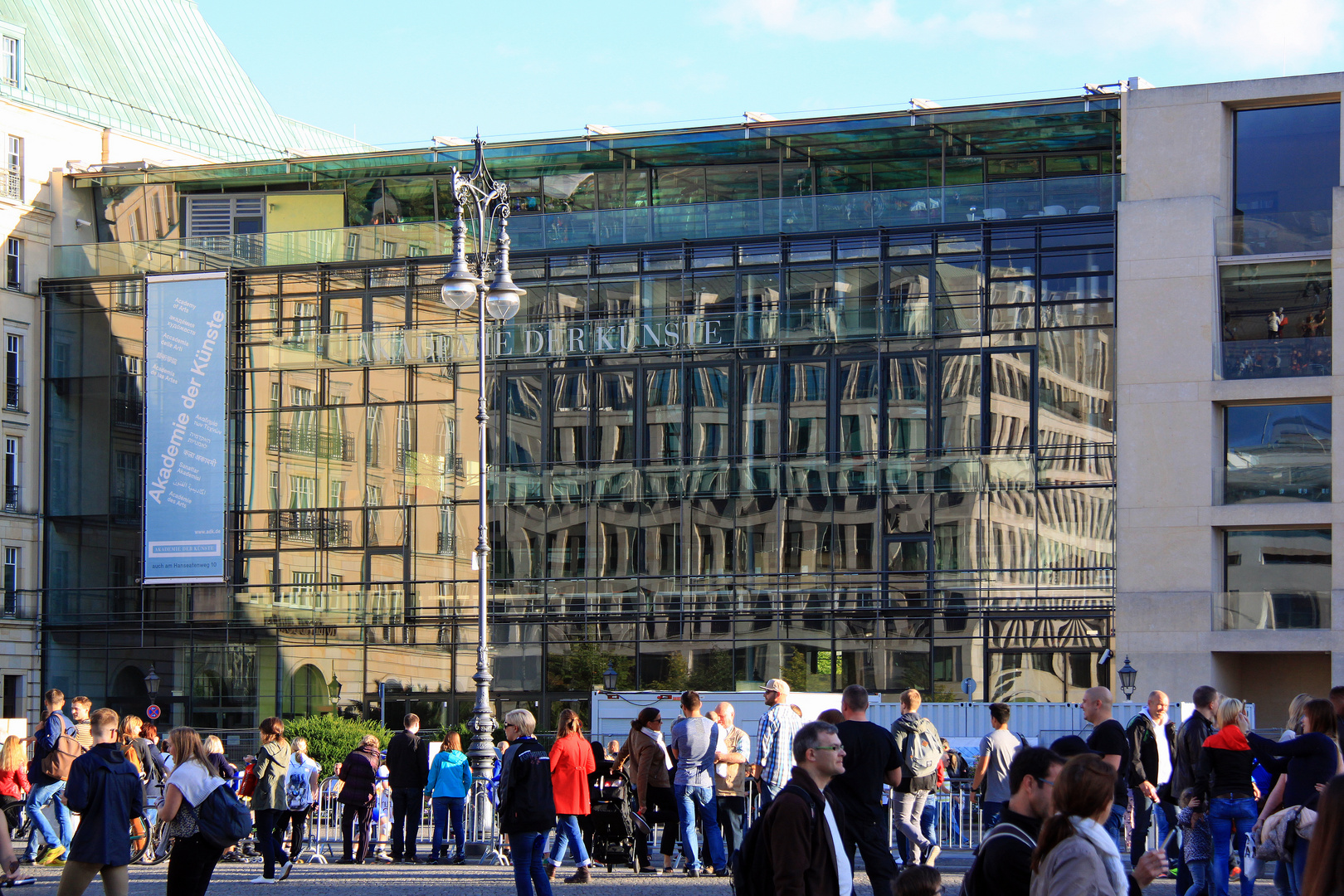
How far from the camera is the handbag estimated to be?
1430 cm

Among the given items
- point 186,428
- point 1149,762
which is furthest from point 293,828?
point 186,428

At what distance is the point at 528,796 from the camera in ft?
48.1

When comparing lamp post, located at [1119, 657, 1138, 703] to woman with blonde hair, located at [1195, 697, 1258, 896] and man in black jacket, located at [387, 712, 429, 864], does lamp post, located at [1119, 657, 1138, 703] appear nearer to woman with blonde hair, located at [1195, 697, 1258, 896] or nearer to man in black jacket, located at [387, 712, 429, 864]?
man in black jacket, located at [387, 712, 429, 864]

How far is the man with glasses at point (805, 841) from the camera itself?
8.34 meters

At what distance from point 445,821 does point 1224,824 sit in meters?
10.9

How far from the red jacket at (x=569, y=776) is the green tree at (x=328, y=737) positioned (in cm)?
1966

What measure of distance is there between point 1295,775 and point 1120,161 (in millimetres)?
32995

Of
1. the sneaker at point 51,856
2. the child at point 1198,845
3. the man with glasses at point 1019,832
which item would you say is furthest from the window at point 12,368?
the man with glasses at point 1019,832

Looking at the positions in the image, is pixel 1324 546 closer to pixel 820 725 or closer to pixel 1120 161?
pixel 1120 161

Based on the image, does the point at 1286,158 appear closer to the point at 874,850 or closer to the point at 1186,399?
the point at 1186,399

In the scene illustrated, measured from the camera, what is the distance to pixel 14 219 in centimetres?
5131

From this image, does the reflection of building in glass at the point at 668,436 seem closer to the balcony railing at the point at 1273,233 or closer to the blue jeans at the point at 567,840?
the balcony railing at the point at 1273,233

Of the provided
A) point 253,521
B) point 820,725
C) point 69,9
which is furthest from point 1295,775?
point 69,9

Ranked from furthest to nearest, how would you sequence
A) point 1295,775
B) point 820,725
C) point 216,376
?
point 216,376, point 1295,775, point 820,725
